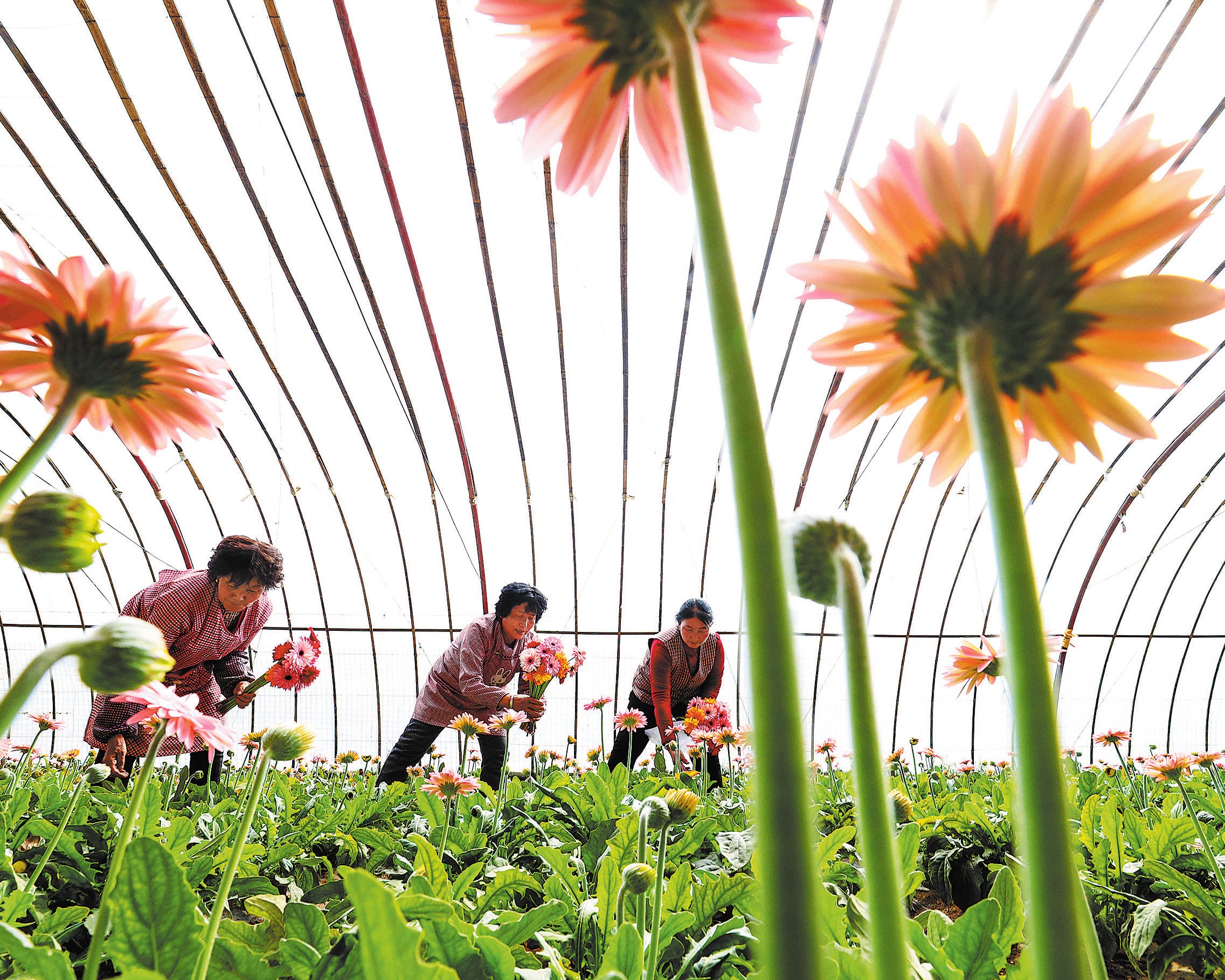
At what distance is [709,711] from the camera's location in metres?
3.04

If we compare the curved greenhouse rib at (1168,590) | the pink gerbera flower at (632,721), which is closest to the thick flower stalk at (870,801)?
the pink gerbera flower at (632,721)

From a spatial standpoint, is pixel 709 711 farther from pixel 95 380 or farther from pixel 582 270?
pixel 582 270

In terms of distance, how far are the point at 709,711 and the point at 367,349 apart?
19.0ft

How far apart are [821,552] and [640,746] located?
450cm

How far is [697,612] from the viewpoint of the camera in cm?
459

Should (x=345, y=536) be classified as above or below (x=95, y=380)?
above

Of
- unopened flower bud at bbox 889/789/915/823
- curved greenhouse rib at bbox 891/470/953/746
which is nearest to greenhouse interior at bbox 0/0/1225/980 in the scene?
curved greenhouse rib at bbox 891/470/953/746

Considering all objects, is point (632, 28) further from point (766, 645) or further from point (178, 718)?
point (178, 718)

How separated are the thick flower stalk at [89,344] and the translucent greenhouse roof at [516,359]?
382 millimetres

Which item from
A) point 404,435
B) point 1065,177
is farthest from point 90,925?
point 404,435

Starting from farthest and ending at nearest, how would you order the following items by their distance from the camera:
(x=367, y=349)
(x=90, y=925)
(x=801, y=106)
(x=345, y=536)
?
(x=345, y=536) → (x=367, y=349) → (x=801, y=106) → (x=90, y=925)

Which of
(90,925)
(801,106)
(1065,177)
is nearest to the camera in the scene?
(1065,177)

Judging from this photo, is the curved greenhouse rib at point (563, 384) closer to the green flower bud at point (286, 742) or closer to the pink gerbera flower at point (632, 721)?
the pink gerbera flower at point (632, 721)

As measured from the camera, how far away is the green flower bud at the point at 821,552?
0.36 metres
